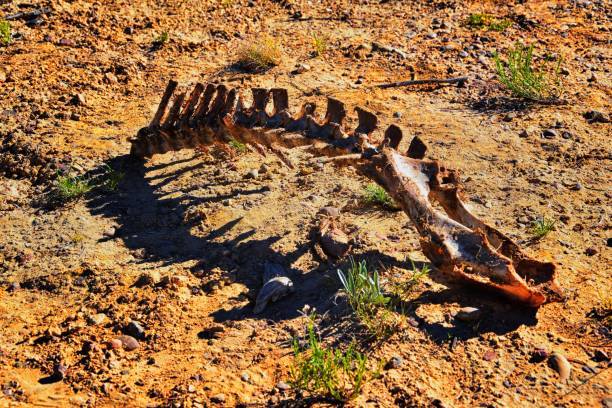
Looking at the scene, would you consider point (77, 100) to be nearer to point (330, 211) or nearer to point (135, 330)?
point (330, 211)

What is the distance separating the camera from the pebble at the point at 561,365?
393 centimetres

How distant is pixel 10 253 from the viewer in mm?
5238

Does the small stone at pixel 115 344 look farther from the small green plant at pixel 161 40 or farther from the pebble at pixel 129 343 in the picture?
the small green plant at pixel 161 40

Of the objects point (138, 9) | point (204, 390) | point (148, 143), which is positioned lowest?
point (204, 390)

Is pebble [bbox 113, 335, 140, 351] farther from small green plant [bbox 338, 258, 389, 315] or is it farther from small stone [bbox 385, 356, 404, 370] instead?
small stone [bbox 385, 356, 404, 370]

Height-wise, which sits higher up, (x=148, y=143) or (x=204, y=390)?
(x=148, y=143)

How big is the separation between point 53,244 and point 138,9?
13.6 feet

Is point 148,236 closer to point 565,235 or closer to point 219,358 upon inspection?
point 219,358

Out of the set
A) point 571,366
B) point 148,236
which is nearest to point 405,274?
point 571,366

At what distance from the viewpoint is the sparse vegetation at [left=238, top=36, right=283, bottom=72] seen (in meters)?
7.64

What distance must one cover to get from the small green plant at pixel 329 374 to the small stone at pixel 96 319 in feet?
4.42

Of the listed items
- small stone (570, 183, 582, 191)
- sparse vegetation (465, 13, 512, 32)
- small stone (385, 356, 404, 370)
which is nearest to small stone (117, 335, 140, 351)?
small stone (385, 356, 404, 370)

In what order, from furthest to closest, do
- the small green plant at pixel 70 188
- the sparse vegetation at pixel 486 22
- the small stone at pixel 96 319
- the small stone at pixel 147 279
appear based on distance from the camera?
1. the sparse vegetation at pixel 486 22
2. the small green plant at pixel 70 188
3. the small stone at pixel 147 279
4. the small stone at pixel 96 319

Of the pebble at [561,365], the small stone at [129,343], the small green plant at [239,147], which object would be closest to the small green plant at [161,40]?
the small green plant at [239,147]
